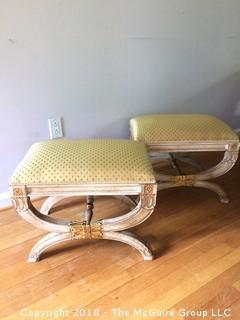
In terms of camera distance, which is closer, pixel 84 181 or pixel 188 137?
pixel 84 181

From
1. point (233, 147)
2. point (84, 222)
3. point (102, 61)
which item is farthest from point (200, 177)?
point (102, 61)

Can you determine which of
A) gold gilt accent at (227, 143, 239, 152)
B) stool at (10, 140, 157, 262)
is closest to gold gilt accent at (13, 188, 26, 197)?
stool at (10, 140, 157, 262)

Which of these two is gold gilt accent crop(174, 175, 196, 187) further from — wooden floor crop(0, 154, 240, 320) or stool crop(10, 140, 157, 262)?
stool crop(10, 140, 157, 262)

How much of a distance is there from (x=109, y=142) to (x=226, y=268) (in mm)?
676

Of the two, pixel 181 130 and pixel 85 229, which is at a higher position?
pixel 181 130

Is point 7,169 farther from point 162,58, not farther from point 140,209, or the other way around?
point 162,58

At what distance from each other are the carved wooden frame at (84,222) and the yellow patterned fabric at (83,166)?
0.03 m

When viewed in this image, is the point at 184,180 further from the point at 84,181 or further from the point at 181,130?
the point at 84,181

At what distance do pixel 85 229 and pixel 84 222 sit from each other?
0.03 m

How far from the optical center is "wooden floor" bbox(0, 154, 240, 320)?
946 millimetres

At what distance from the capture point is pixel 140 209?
1.03 m

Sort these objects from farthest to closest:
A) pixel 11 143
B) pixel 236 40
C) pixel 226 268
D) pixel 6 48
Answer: pixel 236 40, pixel 11 143, pixel 6 48, pixel 226 268

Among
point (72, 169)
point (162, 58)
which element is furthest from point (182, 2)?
point (72, 169)

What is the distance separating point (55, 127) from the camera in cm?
143
